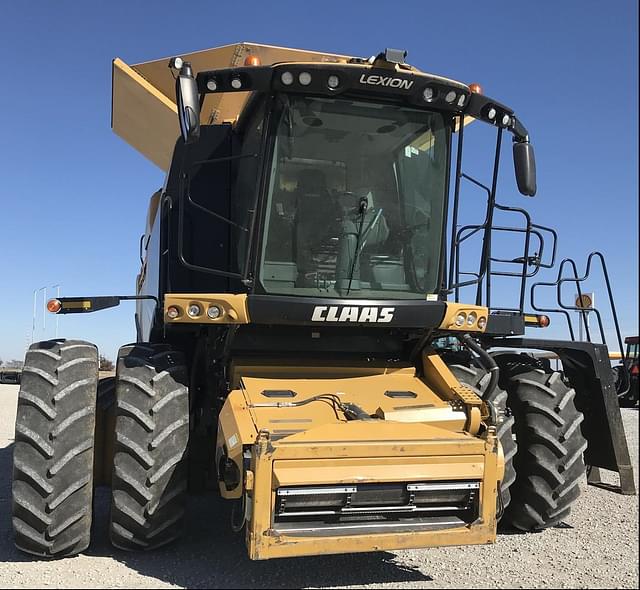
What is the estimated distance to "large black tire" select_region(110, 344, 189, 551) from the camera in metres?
3.89

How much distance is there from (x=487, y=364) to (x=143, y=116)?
4.45 metres

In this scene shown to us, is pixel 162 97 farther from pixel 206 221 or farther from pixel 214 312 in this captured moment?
pixel 214 312

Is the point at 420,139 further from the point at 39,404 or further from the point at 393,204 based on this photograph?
the point at 39,404

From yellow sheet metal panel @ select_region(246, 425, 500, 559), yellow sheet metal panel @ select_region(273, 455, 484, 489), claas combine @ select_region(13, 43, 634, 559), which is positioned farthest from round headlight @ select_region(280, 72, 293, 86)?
yellow sheet metal panel @ select_region(273, 455, 484, 489)

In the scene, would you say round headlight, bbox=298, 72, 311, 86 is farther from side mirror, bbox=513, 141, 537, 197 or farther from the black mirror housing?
side mirror, bbox=513, 141, 537, 197

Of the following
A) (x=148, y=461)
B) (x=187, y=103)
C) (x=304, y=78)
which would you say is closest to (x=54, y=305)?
(x=148, y=461)

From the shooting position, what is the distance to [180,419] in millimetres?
4066

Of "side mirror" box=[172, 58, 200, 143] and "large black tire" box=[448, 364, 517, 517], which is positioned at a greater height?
"side mirror" box=[172, 58, 200, 143]

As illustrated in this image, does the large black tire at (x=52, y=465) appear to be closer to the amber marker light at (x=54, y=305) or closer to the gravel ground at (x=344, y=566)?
the gravel ground at (x=344, y=566)

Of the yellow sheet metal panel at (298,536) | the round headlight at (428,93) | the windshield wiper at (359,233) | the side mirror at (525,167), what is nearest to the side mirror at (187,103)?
the windshield wiper at (359,233)

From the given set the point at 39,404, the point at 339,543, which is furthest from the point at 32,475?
the point at 339,543

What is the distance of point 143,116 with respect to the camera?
22.2 feet

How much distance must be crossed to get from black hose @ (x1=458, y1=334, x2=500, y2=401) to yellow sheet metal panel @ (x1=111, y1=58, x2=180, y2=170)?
352cm

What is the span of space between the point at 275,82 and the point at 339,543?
2788mm
